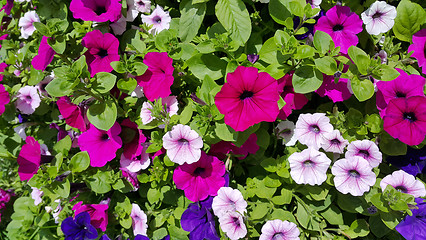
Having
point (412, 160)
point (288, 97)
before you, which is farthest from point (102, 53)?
point (412, 160)

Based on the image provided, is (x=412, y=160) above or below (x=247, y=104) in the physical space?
below

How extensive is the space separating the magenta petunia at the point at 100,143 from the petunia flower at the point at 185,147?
0.30m

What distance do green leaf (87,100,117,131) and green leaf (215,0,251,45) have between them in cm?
61

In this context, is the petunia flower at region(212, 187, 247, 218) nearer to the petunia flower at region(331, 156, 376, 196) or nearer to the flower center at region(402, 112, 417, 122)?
the petunia flower at region(331, 156, 376, 196)

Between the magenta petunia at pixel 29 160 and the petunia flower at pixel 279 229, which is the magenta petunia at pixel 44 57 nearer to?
the magenta petunia at pixel 29 160

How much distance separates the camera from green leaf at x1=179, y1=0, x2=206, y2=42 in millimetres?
1440

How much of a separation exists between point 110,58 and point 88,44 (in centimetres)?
12

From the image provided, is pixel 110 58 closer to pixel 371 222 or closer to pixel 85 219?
pixel 85 219

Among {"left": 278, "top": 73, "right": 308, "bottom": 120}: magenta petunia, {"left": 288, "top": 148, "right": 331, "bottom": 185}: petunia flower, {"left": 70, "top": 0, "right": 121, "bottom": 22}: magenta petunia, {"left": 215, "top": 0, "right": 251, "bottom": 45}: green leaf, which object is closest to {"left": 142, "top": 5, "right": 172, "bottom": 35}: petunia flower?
{"left": 70, "top": 0, "right": 121, "bottom": 22}: magenta petunia

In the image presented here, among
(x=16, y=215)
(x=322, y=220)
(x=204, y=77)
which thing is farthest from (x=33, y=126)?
(x=322, y=220)

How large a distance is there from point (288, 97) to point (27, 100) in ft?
4.83

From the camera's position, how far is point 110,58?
4.93ft

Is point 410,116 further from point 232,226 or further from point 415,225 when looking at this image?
point 232,226

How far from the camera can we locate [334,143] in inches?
53.2
